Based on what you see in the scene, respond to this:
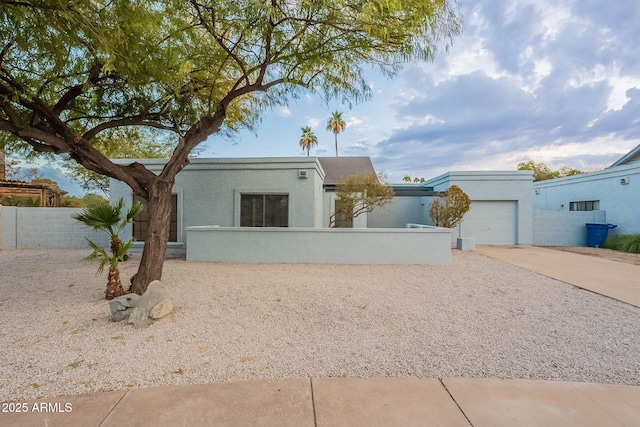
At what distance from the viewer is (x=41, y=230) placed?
12.2 meters

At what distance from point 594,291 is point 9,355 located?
963 centimetres

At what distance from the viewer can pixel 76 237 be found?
12.3m

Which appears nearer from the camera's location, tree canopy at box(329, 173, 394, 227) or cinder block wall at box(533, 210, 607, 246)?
tree canopy at box(329, 173, 394, 227)

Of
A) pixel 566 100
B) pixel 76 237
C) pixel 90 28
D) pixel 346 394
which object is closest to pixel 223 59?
pixel 90 28

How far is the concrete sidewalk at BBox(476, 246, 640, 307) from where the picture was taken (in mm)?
6191

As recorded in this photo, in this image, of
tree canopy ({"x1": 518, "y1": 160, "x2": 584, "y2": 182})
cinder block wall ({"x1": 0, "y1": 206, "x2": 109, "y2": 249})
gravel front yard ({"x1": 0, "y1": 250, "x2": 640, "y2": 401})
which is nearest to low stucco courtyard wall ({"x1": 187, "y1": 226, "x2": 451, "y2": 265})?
gravel front yard ({"x1": 0, "y1": 250, "x2": 640, "y2": 401})

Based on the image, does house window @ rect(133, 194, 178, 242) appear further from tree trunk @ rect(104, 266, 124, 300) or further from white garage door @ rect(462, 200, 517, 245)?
white garage door @ rect(462, 200, 517, 245)

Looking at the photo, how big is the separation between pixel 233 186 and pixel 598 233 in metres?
17.0

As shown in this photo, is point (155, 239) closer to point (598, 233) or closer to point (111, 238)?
point (111, 238)

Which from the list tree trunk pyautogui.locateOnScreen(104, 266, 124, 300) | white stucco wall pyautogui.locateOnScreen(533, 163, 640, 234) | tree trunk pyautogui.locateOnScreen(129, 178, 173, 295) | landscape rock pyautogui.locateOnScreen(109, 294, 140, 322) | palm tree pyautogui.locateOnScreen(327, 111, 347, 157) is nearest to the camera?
landscape rock pyautogui.locateOnScreen(109, 294, 140, 322)

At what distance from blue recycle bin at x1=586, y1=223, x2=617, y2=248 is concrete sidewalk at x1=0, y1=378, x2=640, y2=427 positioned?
15378 mm

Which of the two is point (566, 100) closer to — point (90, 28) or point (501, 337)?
point (501, 337)

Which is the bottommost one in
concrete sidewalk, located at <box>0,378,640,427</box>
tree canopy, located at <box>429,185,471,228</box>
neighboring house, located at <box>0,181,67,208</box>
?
concrete sidewalk, located at <box>0,378,640,427</box>

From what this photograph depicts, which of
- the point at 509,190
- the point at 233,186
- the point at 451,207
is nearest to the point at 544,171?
the point at 509,190
